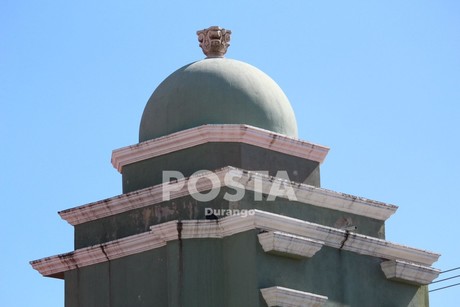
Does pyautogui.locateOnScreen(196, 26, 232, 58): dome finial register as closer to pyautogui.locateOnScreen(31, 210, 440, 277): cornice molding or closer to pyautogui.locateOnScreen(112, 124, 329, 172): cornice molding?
pyautogui.locateOnScreen(112, 124, 329, 172): cornice molding

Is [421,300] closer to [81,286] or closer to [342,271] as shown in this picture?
[342,271]

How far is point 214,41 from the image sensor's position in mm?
30172

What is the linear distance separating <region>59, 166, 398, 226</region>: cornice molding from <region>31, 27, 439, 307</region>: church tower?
0.08 ft

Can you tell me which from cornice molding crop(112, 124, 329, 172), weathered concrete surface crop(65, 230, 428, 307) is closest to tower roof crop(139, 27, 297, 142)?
cornice molding crop(112, 124, 329, 172)

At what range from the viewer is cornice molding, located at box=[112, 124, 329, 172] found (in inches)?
1105

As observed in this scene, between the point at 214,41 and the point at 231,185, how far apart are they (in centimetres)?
395

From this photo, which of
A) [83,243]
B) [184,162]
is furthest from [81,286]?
[184,162]

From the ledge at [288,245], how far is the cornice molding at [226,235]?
209mm

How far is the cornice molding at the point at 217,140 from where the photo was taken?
28078mm

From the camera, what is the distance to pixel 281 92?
2970 cm

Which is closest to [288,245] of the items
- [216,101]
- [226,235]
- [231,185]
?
[226,235]

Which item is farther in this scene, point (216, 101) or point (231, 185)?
point (216, 101)

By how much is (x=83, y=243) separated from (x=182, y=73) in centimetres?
376

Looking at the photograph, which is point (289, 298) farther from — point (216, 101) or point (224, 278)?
point (216, 101)
